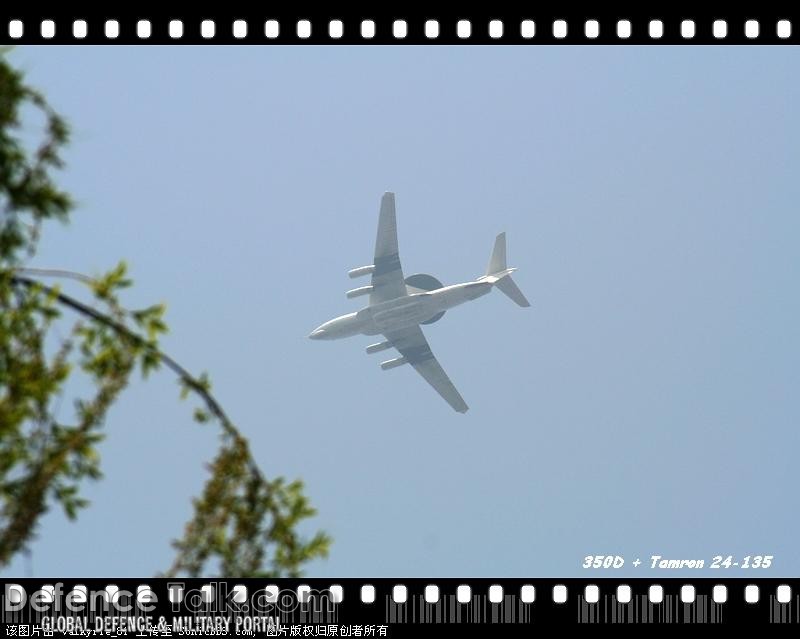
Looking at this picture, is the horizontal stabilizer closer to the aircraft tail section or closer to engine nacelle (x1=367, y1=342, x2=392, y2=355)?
the aircraft tail section

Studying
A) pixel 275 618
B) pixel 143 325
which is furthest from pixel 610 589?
pixel 143 325

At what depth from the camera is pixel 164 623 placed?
41.9 feet

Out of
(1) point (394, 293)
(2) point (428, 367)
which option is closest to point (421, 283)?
(1) point (394, 293)

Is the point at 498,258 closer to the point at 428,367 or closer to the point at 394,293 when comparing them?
the point at 394,293

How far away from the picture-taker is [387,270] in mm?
61062

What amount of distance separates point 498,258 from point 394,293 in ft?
24.8

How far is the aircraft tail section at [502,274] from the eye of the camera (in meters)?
59.2

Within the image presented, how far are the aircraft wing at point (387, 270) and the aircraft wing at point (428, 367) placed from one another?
6204mm

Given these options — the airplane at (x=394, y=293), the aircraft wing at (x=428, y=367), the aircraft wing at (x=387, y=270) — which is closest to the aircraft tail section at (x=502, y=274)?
the airplane at (x=394, y=293)

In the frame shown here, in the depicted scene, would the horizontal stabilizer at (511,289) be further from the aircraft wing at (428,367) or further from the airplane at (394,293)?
the aircraft wing at (428,367)

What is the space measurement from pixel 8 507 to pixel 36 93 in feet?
13.7

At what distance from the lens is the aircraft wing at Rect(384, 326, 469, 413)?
218 ft

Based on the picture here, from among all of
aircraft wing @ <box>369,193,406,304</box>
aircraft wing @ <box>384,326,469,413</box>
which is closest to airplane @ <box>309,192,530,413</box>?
aircraft wing @ <box>369,193,406,304</box>

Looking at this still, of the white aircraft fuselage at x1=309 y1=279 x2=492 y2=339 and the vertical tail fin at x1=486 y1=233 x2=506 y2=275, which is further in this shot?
the vertical tail fin at x1=486 y1=233 x2=506 y2=275
